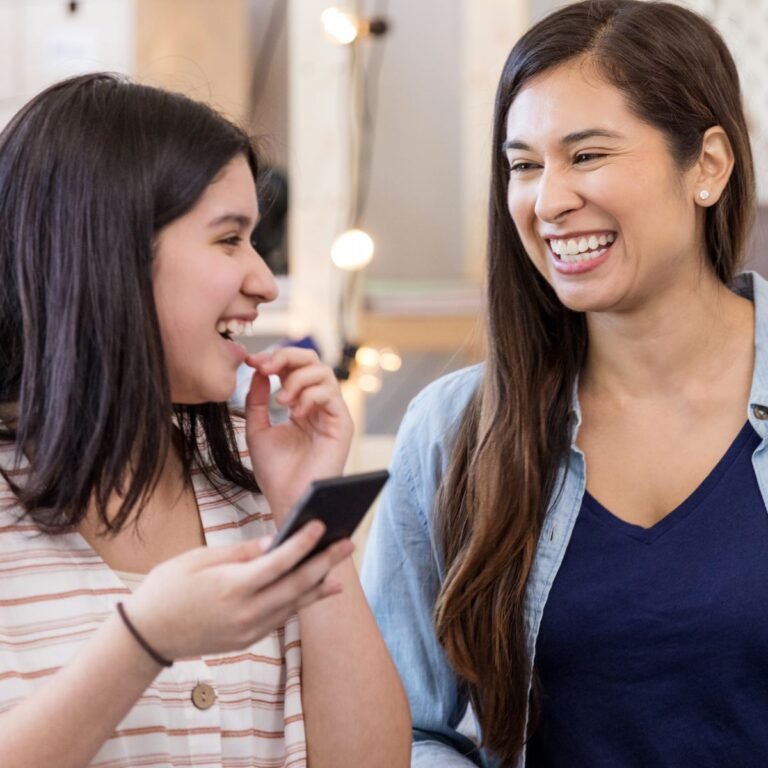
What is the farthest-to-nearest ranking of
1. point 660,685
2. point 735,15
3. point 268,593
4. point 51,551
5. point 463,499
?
point 735,15 < point 463,499 < point 660,685 < point 51,551 < point 268,593

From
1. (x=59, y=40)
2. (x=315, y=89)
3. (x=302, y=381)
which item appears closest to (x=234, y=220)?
(x=302, y=381)

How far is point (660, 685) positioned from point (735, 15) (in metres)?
1.91

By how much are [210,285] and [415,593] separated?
529 mm

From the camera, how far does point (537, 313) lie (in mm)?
1534

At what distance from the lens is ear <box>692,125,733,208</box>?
1439 millimetres

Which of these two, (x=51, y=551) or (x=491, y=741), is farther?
(x=491, y=741)

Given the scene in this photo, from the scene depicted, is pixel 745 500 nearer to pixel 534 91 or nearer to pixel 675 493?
pixel 675 493

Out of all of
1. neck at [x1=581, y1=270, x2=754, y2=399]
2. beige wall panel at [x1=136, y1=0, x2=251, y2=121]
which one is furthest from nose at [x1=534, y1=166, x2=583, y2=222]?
beige wall panel at [x1=136, y1=0, x2=251, y2=121]

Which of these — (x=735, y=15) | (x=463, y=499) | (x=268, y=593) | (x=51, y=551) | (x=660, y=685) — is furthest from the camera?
(x=735, y=15)

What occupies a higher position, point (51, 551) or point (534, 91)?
point (534, 91)

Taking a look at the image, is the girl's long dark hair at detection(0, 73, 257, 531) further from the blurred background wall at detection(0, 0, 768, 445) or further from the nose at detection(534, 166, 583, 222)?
the blurred background wall at detection(0, 0, 768, 445)

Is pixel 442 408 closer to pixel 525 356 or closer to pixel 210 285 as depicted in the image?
pixel 525 356

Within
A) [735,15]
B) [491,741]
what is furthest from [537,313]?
[735,15]

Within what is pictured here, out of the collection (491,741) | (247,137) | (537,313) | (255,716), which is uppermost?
(247,137)
